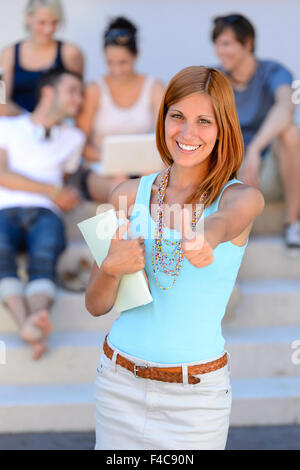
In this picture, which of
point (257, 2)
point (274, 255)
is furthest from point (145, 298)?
point (257, 2)

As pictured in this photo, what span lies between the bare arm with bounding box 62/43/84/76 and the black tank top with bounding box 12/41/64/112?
0.03 metres

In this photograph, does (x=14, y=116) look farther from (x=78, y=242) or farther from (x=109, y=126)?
(x=78, y=242)

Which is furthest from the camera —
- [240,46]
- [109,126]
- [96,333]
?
[109,126]

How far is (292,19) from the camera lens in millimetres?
5254

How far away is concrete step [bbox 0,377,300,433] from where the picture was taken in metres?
3.40

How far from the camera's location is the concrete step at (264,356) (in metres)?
3.65

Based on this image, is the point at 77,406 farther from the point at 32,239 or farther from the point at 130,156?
the point at 130,156

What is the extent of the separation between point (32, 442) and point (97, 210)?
1.55m

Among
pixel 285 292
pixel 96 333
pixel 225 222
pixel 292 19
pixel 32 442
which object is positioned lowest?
pixel 32 442

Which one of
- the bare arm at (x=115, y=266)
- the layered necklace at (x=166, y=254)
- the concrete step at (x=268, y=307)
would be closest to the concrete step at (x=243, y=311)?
the concrete step at (x=268, y=307)

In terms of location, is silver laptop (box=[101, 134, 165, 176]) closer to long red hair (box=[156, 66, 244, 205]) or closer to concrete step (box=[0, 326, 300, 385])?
concrete step (box=[0, 326, 300, 385])

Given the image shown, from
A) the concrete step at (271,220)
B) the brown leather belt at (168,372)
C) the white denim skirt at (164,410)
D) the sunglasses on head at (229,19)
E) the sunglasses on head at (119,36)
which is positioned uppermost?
the sunglasses on head at (229,19)

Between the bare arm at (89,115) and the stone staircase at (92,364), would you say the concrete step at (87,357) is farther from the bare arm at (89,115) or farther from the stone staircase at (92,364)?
the bare arm at (89,115)

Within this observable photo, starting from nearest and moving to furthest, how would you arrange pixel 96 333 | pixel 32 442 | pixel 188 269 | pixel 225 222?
pixel 225 222 < pixel 188 269 < pixel 32 442 < pixel 96 333
